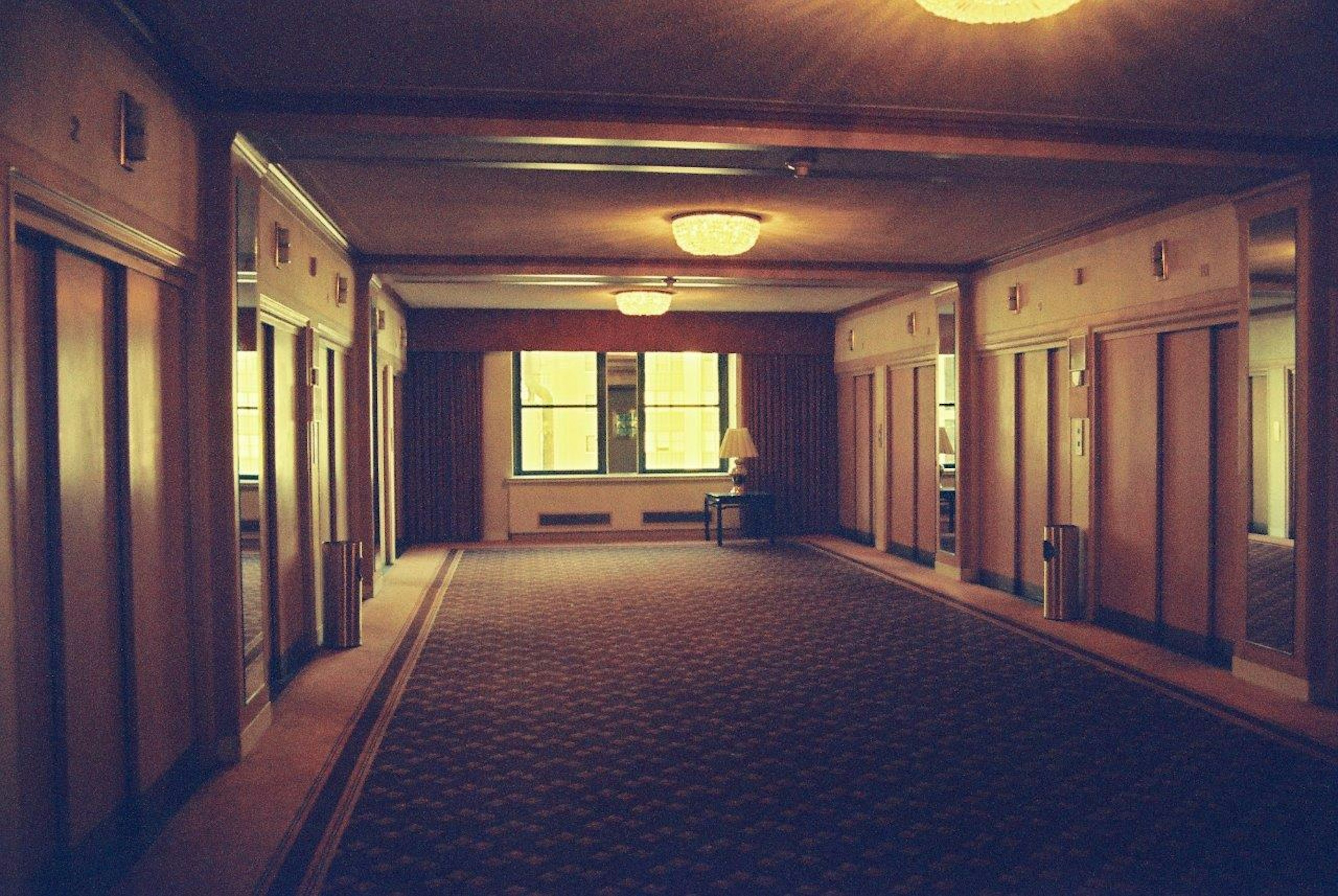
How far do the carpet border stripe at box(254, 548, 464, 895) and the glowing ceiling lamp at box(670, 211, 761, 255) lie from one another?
3133mm

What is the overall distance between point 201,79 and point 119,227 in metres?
1.01

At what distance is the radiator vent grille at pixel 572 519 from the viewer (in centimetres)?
1228

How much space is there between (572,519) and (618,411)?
4.97 feet

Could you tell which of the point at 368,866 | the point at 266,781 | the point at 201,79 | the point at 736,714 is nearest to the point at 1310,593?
the point at 736,714

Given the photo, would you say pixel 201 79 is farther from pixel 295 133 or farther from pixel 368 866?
pixel 368 866

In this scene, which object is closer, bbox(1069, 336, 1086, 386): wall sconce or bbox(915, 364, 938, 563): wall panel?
bbox(1069, 336, 1086, 386): wall sconce

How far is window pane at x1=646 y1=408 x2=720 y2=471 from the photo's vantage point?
12734mm

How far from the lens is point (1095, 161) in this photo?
4.79 m

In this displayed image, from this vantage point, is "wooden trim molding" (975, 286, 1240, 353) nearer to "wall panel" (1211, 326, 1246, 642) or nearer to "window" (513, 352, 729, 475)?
"wall panel" (1211, 326, 1246, 642)

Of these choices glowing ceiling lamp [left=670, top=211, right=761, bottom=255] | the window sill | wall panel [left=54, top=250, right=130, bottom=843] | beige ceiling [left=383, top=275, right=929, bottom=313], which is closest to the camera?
wall panel [left=54, top=250, right=130, bottom=843]

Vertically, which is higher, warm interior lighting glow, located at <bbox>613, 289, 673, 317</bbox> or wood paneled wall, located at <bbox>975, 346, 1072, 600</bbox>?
warm interior lighting glow, located at <bbox>613, 289, 673, 317</bbox>

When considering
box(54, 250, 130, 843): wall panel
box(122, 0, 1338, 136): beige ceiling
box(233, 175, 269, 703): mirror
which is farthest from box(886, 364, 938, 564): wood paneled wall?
box(54, 250, 130, 843): wall panel

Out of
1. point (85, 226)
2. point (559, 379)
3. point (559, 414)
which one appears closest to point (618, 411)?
point (559, 414)

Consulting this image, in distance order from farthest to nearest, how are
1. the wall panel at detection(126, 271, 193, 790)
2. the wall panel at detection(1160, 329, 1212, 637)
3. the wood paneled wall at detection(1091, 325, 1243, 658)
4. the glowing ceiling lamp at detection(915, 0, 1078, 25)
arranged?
the wall panel at detection(1160, 329, 1212, 637)
the wood paneled wall at detection(1091, 325, 1243, 658)
the wall panel at detection(126, 271, 193, 790)
the glowing ceiling lamp at detection(915, 0, 1078, 25)
